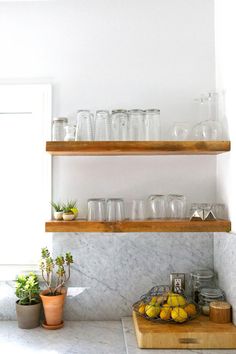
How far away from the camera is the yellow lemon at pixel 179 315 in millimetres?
2004

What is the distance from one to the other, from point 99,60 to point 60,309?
4.86 ft

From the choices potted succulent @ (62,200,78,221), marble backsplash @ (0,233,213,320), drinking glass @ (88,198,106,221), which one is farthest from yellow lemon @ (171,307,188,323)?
potted succulent @ (62,200,78,221)

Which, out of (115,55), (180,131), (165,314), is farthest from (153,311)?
(115,55)

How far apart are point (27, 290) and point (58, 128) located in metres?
0.93

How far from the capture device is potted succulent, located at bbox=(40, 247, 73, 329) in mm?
2232

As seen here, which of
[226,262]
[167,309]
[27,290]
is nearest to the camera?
[167,309]

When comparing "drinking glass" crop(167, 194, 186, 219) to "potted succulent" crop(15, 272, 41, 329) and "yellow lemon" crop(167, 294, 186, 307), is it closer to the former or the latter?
"yellow lemon" crop(167, 294, 186, 307)

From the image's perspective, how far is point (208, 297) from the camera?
7.25 ft

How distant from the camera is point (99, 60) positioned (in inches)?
98.4

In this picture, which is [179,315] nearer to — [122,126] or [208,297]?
[208,297]

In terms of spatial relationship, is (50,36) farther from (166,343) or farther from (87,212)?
(166,343)

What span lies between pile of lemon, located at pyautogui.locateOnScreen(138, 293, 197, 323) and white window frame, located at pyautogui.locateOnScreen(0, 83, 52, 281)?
2.42 feet

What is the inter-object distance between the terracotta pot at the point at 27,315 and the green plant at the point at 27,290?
0.17ft

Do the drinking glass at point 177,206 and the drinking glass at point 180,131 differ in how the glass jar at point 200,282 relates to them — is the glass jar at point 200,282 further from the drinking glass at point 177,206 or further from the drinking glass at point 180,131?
the drinking glass at point 180,131
